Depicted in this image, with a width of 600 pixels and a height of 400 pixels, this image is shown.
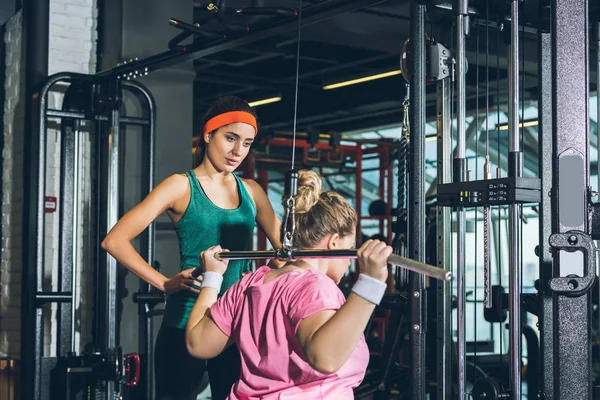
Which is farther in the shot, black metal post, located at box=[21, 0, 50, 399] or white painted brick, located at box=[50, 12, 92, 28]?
white painted brick, located at box=[50, 12, 92, 28]

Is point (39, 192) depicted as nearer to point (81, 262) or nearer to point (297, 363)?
point (81, 262)

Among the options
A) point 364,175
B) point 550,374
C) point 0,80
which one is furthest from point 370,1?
point 364,175

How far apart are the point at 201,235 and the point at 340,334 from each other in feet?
3.82

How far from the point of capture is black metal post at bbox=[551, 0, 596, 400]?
2.11 metres

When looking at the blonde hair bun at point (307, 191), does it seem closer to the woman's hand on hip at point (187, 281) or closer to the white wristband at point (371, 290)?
the white wristband at point (371, 290)

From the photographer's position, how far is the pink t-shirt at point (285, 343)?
192 cm

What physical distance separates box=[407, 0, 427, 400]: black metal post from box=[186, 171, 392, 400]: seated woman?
389 millimetres

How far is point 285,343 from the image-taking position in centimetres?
197

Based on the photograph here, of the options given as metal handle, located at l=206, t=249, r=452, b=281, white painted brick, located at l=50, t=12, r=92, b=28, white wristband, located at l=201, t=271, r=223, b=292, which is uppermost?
white painted brick, located at l=50, t=12, r=92, b=28

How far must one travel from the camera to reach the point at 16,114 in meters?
4.84

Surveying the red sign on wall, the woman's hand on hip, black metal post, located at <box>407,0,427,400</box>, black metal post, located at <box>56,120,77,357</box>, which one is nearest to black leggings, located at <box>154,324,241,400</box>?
the woman's hand on hip

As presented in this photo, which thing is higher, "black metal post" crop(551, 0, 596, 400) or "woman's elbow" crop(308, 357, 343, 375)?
"black metal post" crop(551, 0, 596, 400)

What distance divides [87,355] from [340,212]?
2.59m

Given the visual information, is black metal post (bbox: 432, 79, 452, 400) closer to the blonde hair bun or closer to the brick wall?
the blonde hair bun
